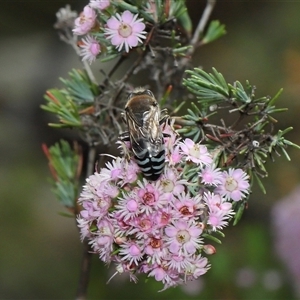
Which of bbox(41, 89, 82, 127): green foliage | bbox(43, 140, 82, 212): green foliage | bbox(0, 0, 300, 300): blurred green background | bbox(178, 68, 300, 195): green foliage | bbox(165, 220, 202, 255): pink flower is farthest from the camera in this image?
bbox(0, 0, 300, 300): blurred green background

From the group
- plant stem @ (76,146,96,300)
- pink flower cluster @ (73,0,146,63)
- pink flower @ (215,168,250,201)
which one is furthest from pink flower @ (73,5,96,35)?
pink flower @ (215,168,250,201)

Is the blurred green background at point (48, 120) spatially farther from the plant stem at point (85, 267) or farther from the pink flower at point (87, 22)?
the pink flower at point (87, 22)

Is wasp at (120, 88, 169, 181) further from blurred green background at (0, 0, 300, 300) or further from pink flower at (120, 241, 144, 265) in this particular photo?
blurred green background at (0, 0, 300, 300)

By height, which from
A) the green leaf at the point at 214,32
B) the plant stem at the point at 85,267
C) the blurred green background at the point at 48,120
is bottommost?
the blurred green background at the point at 48,120

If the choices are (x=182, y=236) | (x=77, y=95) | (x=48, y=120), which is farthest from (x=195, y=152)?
(x=48, y=120)

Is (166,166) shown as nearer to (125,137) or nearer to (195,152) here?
(195,152)

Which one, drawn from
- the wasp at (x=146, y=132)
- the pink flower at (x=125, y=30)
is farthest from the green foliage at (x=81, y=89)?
the pink flower at (x=125, y=30)
